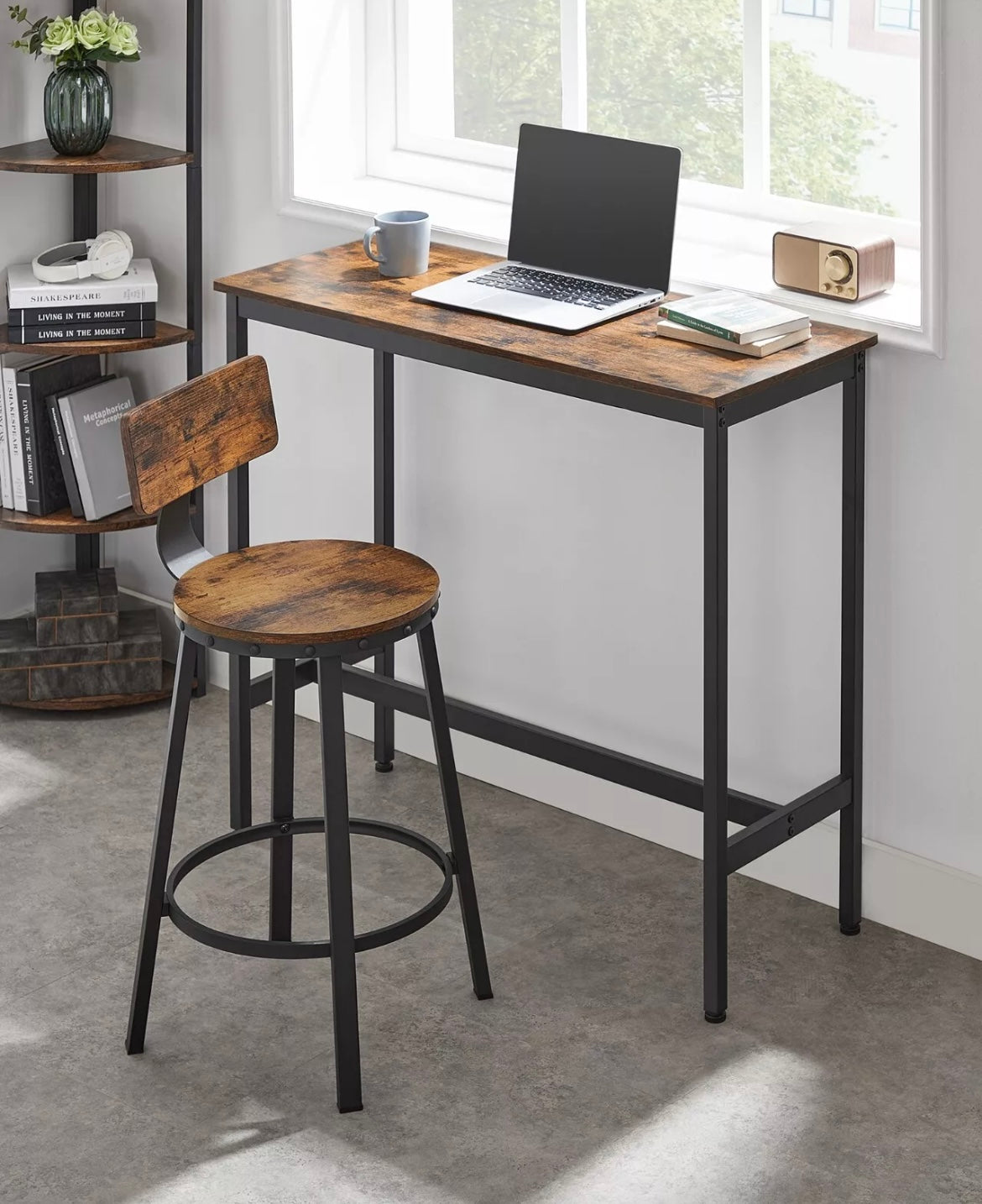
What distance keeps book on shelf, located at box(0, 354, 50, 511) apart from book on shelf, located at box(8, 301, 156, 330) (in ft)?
0.46

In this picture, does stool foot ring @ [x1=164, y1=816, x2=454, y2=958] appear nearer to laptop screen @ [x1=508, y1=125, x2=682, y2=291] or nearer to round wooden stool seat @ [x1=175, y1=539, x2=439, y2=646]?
round wooden stool seat @ [x1=175, y1=539, x2=439, y2=646]

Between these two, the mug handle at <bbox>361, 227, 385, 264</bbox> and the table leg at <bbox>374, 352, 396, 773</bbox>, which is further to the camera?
the table leg at <bbox>374, 352, 396, 773</bbox>

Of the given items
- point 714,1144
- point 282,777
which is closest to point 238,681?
point 282,777

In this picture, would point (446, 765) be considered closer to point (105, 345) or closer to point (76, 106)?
point (105, 345)

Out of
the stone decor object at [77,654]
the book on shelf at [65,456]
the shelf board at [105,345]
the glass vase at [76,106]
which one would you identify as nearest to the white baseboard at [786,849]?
the stone decor object at [77,654]

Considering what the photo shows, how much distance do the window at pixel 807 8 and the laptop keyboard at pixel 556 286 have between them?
588 millimetres

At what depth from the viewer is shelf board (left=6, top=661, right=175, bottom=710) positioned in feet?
13.3

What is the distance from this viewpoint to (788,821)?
9.84 ft

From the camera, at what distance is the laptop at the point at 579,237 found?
9.93 ft

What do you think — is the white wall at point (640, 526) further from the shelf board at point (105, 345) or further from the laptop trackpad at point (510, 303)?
the laptop trackpad at point (510, 303)

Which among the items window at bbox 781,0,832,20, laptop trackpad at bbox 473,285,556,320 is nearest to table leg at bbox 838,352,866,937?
laptop trackpad at bbox 473,285,556,320

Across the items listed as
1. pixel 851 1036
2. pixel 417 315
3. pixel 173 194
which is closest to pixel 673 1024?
pixel 851 1036

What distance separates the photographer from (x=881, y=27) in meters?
3.10

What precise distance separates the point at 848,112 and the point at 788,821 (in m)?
1.25
